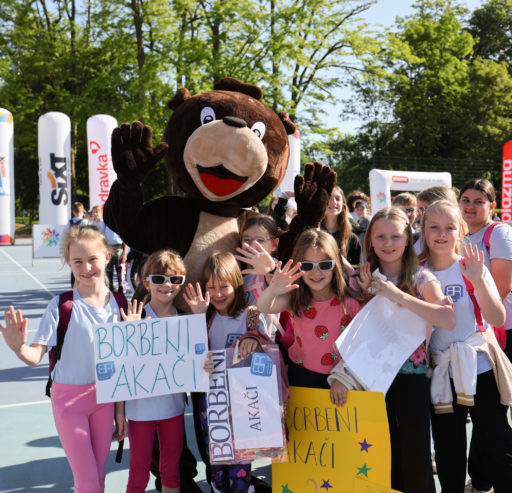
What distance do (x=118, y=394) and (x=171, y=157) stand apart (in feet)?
5.06

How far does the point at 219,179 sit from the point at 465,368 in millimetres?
1740

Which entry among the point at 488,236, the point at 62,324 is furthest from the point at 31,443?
the point at 488,236

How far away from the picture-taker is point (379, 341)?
266cm

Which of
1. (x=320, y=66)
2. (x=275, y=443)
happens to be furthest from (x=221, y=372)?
(x=320, y=66)

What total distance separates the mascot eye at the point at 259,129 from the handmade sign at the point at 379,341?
135 cm

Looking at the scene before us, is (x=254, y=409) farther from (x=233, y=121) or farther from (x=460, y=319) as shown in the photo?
(x=233, y=121)

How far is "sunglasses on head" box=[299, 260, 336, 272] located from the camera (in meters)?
2.71

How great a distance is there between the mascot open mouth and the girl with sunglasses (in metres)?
0.59

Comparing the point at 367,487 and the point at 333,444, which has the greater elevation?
the point at 333,444

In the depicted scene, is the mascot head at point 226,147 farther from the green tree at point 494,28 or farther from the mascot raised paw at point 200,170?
the green tree at point 494,28

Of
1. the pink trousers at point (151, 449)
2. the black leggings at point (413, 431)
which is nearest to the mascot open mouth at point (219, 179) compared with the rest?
the pink trousers at point (151, 449)

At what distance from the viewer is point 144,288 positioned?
3.16 metres

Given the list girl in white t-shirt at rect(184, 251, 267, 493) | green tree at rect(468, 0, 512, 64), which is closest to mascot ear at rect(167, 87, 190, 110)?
girl in white t-shirt at rect(184, 251, 267, 493)

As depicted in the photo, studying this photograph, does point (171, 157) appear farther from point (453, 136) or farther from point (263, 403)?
point (453, 136)
